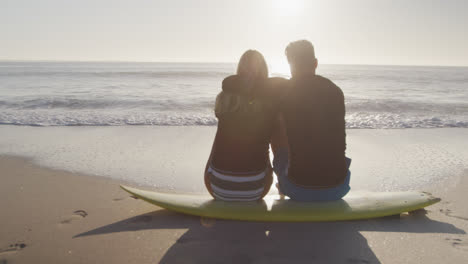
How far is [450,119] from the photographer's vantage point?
9.34 meters

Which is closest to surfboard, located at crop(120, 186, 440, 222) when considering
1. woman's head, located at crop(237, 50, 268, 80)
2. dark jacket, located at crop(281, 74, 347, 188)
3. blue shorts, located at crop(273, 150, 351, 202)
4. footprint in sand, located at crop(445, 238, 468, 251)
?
blue shorts, located at crop(273, 150, 351, 202)

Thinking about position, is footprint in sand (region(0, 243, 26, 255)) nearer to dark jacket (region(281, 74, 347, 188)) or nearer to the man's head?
dark jacket (region(281, 74, 347, 188))

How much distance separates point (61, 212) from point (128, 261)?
120 cm

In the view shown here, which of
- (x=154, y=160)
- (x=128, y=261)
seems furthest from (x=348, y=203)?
(x=154, y=160)

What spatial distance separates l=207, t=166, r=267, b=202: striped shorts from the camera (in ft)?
8.89

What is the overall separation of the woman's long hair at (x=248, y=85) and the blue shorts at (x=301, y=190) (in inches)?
24.1

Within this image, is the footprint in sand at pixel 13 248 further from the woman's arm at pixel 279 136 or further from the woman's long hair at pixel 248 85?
the woman's arm at pixel 279 136

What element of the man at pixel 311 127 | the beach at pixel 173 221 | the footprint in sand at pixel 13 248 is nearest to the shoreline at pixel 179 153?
the beach at pixel 173 221

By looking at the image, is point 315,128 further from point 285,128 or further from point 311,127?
point 285,128

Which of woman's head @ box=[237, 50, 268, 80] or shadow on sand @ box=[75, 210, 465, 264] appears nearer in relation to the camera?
shadow on sand @ box=[75, 210, 465, 264]

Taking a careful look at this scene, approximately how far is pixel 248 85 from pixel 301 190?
1016 mm

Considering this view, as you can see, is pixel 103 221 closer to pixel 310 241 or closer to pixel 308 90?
pixel 310 241

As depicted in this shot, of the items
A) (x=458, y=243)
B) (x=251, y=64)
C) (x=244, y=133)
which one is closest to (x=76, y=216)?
(x=244, y=133)

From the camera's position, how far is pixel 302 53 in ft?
8.33
